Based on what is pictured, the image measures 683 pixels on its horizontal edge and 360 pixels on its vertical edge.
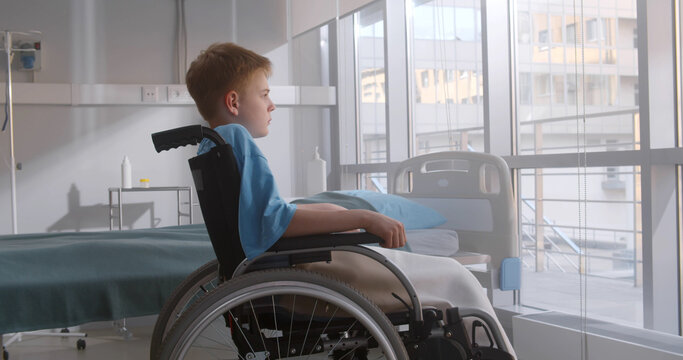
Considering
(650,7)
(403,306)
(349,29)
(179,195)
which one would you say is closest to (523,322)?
(403,306)

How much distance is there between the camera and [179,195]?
385 centimetres

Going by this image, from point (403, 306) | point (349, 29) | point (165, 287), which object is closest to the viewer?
point (403, 306)

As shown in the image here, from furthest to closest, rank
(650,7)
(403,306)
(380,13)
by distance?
(380,13) → (650,7) → (403,306)

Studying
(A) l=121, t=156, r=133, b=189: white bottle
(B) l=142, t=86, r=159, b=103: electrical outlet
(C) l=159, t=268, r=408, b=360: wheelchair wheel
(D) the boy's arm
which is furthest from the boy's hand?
(B) l=142, t=86, r=159, b=103: electrical outlet

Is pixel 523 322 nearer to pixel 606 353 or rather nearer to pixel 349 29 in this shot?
pixel 606 353

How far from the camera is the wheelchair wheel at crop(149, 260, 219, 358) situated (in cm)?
142

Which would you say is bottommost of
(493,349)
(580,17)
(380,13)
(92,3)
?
(493,349)

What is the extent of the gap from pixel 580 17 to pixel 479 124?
15.6 inches

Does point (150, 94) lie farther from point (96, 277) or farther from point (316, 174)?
point (96, 277)

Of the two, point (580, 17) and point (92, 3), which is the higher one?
point (92, 3)

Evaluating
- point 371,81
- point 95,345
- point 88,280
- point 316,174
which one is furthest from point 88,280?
point 316,174

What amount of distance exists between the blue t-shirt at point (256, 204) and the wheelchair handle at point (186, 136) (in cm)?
6

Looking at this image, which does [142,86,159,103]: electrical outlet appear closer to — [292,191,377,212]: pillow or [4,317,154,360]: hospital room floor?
[4,317,154,360]: hospital room floor

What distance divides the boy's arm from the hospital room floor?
166cm
